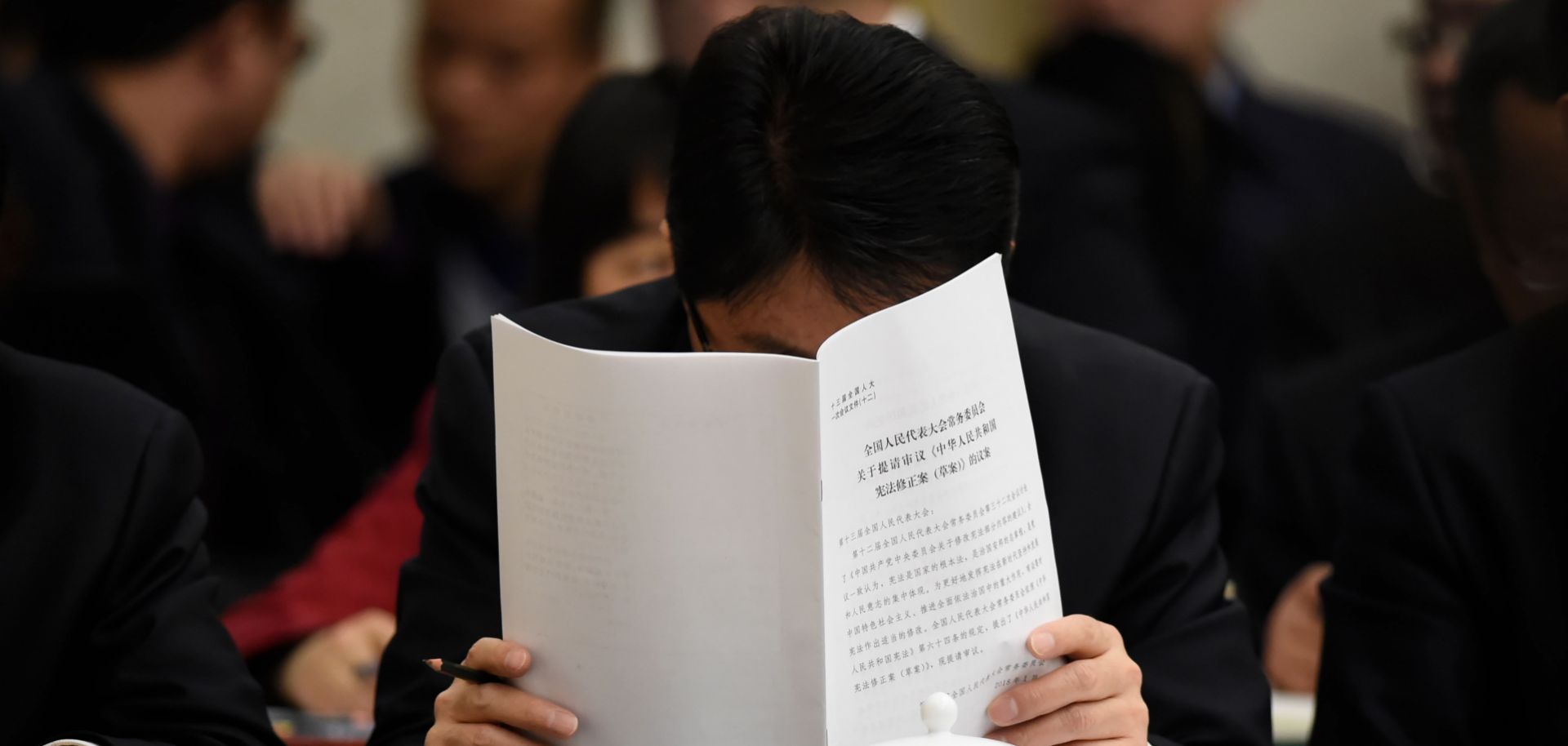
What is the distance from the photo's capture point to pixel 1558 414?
1.41 m

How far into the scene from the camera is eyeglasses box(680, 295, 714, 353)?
1328 millimetres

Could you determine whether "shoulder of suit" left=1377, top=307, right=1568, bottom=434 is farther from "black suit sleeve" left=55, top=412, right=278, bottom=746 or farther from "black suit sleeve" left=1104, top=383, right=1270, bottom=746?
"black suit sleeve" left=55, top=412, right=278, bottom=746

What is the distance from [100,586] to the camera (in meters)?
1.39

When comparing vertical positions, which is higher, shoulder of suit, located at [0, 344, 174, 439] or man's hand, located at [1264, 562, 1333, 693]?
shoulder of suit, located at [0, 344, 174, 439]

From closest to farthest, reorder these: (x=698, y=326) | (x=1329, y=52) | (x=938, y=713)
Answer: (x=938, y=713)
(x=698, y=326)
(x=1329, y=52)

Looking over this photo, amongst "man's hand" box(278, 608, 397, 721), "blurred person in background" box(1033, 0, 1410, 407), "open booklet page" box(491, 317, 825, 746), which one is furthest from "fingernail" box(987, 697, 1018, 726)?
"blurred person in background" box(1033, 0, 1410, 407)

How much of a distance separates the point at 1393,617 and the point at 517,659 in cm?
67

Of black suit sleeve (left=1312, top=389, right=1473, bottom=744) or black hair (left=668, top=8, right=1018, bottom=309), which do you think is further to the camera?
black suit sleeve (left=1312, top=389, right=1473, bottom=744)

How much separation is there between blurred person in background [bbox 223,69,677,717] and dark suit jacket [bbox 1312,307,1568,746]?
894mm

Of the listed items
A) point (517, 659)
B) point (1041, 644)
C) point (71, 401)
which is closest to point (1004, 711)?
point (1041, 644)

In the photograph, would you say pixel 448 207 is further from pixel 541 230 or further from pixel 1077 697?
pixel 1077 697

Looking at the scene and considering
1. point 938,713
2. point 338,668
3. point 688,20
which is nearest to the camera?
point 938,713

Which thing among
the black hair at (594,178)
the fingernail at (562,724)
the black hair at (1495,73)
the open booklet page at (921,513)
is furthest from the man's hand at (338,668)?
the black hair at (1495,73)

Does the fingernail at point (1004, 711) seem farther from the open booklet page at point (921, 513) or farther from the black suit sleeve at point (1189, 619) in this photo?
the black suit sleeve at point (1189, 619)
